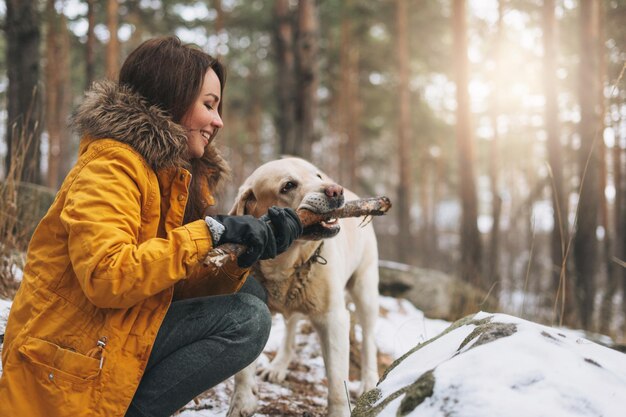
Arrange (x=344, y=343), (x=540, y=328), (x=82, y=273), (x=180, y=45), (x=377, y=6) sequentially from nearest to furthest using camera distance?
(x=82, y=273), (x=540, y=328), (x=180, y=45), (x=344, y=343), (x=377, y=6)

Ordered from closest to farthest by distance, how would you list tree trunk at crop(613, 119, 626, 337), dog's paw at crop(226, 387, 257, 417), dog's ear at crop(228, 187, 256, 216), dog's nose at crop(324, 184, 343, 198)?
dog's nose at crop(324, 184, 343, 198), dog's paw at crop(226, 387, 257, 417), dog's ear at crop(228, 187, 256, 216), tree trunk at crop(613, 119, 626, 337)

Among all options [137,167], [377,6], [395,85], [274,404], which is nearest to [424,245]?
[395,85]

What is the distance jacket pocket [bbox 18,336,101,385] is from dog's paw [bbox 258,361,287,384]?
2.07m

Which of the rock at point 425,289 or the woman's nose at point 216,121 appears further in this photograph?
the rock at point 425,289

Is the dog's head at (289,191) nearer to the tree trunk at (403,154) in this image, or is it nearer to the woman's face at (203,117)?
the woman's face at (203,117)

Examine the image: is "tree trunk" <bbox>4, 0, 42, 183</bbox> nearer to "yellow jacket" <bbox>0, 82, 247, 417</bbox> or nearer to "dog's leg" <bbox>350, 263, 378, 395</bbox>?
"dog's leg" <bbox>350, 263, 378, 395</bbox>

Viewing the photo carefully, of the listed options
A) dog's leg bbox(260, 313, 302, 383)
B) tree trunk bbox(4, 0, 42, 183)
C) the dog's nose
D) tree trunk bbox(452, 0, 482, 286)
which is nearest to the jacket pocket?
the dog's nose

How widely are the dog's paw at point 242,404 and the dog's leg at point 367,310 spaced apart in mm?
1126

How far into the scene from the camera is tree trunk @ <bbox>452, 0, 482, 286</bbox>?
9344 millimetres

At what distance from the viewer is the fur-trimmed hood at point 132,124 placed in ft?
6.47

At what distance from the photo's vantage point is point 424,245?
1983 centimetres

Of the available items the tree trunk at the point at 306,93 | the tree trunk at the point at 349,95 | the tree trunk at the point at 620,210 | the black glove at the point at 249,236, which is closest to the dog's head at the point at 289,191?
the black glove at the point at 249,236

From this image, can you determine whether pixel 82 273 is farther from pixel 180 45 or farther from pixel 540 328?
pixel 540 328

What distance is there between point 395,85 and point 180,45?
18.9 m
